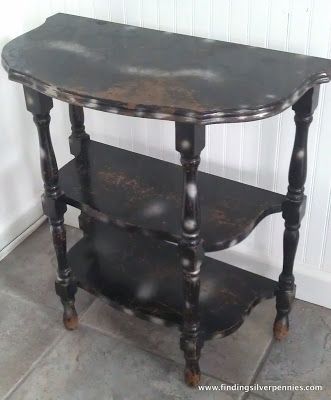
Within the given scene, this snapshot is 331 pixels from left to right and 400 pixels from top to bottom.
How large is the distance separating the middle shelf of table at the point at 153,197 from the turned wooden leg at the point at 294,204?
0.15ft

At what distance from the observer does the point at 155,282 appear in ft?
5.12

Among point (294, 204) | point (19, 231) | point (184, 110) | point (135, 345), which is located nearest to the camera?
point (184, 110)

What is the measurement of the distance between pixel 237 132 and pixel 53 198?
49 centimetres

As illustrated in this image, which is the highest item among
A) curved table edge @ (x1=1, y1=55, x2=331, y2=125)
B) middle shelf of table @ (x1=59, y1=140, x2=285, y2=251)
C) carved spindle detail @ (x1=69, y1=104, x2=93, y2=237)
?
curved table edge @ (x1=1, y1=55, x2=331, y2=125)

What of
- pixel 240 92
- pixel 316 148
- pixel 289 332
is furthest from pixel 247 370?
pixel 240 92

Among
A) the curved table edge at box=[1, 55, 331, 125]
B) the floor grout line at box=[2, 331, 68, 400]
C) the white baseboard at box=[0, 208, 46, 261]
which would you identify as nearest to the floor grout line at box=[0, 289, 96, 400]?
the floor grout line at box=[2, 331, 68, 400]

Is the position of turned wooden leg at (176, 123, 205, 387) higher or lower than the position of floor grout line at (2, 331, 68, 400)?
higher

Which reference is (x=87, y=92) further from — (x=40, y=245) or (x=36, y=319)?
(x=40, y=245)

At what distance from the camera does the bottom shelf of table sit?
148 centimetres

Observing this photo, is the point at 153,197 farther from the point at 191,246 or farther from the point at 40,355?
the point at 40,355

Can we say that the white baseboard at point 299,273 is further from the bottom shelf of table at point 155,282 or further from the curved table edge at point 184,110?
the curved table edge at point 184,110

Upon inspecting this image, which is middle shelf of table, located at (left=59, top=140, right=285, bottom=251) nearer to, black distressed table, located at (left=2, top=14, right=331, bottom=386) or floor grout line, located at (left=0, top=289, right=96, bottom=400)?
black distressed table, located at (left=2, top=14, right=331, bottom=386)

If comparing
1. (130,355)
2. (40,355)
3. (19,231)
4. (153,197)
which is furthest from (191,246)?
(19,231)

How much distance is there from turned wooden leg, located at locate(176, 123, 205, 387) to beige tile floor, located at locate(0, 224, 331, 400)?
0.34ft
